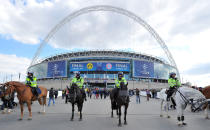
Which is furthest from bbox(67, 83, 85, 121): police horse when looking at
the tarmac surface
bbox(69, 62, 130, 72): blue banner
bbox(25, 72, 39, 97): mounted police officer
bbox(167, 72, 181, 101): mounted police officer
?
bbox(69, 62, 130, 72): blue banner

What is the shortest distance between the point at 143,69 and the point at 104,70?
21648 millimetres

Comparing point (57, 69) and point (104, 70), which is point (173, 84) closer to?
point (104, 70)

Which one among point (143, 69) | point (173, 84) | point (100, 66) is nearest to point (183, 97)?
point (173, 84)

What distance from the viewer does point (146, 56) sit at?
9650 cm

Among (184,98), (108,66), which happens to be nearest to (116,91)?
(184,98)

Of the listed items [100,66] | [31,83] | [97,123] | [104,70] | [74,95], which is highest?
[100,66]

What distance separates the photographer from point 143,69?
83688 millimetres

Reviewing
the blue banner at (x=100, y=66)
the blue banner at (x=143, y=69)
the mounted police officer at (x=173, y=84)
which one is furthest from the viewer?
the blue banner at (x=143, y=69)

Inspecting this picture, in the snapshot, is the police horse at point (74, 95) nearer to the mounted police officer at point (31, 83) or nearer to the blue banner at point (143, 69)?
the mounted police officer at point (31, 83)

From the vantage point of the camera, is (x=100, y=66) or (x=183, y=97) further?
(x=100, y=66)

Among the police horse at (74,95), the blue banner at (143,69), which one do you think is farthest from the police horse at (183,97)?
the blue banner at (143,69)

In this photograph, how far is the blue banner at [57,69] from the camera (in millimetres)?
84125

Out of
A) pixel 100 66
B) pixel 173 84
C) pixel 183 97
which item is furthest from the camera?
pixel 100 66

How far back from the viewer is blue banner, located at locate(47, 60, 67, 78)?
276ft
